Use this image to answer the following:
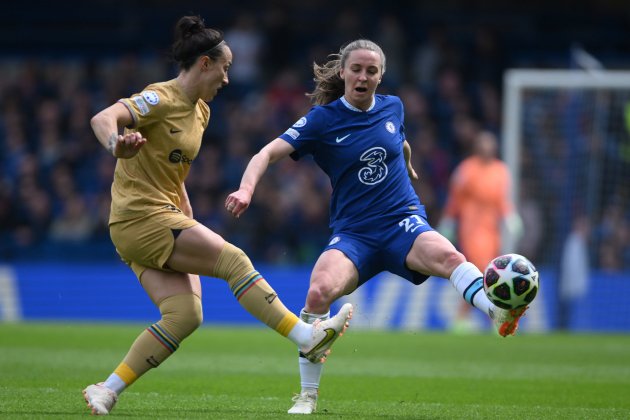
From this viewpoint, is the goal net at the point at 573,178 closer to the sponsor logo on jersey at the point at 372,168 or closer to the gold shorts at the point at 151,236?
the sponsor logo on jersey at the point at 372,168

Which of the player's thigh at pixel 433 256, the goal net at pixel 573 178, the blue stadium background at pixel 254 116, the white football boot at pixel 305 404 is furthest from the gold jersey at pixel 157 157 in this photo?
the goal net at pixel 573 178

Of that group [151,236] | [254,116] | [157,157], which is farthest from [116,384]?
[254,116]

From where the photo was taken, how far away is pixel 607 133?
16.0 meters

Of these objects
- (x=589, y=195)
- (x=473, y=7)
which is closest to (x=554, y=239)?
(x=589, y=195)

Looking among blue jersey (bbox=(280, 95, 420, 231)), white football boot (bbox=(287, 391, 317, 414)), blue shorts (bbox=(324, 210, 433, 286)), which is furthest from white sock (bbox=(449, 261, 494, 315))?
white football boot (bbox=(287, 391, 317, 414))

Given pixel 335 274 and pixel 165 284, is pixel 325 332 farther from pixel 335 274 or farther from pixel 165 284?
pixel 165 284

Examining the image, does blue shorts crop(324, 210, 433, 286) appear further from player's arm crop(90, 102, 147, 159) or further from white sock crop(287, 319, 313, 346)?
player's arm crop(90, 102, 147, 159)

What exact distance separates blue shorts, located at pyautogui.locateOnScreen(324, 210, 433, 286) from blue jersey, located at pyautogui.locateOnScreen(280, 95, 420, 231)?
5 centimetres

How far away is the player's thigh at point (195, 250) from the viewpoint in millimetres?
6324

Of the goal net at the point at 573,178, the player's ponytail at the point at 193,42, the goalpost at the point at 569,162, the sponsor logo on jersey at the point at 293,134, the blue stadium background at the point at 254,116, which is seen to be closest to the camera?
the player's ponytail at the point at 193,42

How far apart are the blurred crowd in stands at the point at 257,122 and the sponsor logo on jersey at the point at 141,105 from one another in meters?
11.3

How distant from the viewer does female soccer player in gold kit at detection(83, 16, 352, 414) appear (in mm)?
6281

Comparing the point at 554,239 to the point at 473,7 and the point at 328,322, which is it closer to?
the point at 473,7

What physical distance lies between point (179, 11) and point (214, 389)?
52.5 feet
